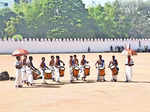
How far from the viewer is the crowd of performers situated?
15.3m

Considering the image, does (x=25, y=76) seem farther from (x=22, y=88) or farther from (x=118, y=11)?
(x=118, y=11)

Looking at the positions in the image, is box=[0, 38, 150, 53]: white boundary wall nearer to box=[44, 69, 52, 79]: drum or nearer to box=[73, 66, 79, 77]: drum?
box=[73, 66, 79, 77]: drum

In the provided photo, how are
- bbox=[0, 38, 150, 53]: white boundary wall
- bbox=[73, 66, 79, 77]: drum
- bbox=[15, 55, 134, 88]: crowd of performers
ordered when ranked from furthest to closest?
bbox=[0, 38, 150, 53]: white boundary wall, bbox=[73, 66, 79, 77]: drum, bbox=[15, 55, 134, 88]: crowd of performers

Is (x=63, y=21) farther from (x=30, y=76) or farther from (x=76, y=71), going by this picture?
(x=30, y=76)

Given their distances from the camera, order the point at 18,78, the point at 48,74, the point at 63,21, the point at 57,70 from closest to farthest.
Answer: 1. the point at 18,78
2. the point at 48,74
3. the point at 57,70
4. the point at 63,21

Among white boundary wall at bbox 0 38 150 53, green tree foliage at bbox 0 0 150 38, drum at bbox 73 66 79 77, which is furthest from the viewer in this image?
green tree foliage at bbox 0 0 150 38

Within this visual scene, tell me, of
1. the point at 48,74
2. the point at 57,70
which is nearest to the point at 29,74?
the point at 48,74

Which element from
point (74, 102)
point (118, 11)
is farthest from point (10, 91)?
point (118, 11)

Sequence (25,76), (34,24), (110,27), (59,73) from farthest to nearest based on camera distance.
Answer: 1. (110,27)
2. (34,24)
3. (59,73)
4. (25,76)

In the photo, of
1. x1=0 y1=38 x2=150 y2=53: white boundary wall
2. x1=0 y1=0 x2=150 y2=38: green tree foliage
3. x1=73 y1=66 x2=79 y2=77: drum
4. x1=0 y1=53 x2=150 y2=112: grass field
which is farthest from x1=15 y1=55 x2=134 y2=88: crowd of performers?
x1=0 y1=0 x2=150 y2=38: green tree foliage

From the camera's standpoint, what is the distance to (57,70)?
16.6m

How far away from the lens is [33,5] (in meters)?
65.8

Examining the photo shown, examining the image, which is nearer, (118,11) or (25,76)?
(25,76)

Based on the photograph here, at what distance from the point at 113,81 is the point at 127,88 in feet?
7.62
